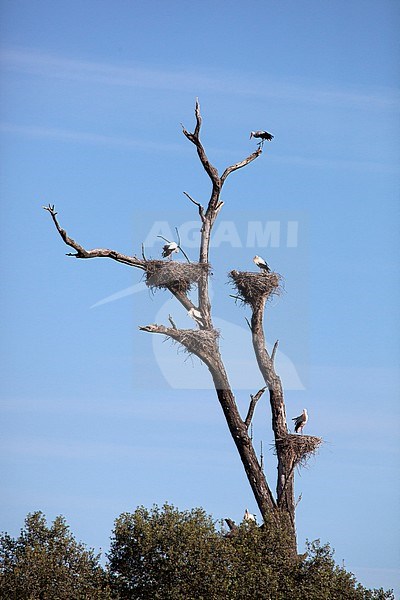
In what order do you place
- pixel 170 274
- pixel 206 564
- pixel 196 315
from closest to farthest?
pixel 206 564 → pixel 170 274 → pixel 196 315

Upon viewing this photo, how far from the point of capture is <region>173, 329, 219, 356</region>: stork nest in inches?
946

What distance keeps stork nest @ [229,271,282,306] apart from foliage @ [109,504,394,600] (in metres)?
4.96

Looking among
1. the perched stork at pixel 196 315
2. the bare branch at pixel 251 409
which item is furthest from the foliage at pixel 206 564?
the perched stork at pixel 196 315

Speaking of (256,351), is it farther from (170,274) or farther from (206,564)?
(206,564)

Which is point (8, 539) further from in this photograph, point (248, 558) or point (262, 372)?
point (262, 372)

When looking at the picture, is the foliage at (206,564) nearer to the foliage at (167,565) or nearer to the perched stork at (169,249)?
the foliage at (167,565)

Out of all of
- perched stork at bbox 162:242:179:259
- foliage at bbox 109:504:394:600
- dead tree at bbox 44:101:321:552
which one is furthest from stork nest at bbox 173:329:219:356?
foliage at bbox 109:504:394:600

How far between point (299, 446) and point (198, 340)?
3137 mm

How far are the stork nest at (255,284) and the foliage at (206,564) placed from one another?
16.3 feet

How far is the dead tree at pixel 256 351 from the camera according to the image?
949 inches

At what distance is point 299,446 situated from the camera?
24.7 m

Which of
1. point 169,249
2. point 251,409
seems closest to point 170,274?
point 169,249

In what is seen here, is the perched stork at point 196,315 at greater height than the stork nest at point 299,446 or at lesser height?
greater

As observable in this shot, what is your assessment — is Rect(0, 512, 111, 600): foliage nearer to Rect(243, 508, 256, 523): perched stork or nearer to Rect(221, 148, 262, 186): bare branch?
Rect(243, 508, 256, 523): perched stork
